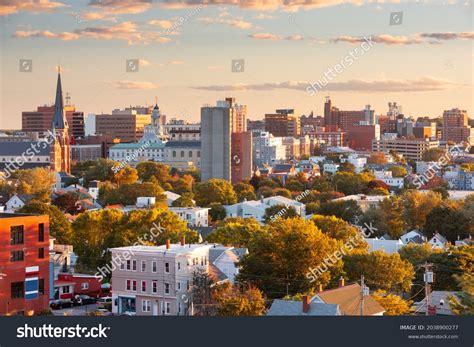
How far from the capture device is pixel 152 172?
59.2 metres

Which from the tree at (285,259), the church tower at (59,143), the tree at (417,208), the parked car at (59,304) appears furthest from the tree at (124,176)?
the tree at (285,259)

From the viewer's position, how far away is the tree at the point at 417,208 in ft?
121

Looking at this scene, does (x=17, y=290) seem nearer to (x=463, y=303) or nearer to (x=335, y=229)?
(x=463, y=303)

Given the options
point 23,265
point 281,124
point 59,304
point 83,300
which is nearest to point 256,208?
point 83,300

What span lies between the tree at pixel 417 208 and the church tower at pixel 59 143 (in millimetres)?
31456

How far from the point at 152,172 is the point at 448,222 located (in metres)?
28.4

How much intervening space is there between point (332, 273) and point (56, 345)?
10.3 m

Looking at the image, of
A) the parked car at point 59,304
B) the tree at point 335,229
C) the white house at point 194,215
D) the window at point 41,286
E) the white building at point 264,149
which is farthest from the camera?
the white building at point 264,149

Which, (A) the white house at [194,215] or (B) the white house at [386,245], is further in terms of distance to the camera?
(A) the white house at [194,215]

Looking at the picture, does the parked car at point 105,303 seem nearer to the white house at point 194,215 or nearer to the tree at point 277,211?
the tree at point 277,211

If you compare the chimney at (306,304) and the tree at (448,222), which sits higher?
the chimney at (306,304)

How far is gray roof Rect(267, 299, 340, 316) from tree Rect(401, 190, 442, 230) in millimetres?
21205

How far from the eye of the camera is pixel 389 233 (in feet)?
115

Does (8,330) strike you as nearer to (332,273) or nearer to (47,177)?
(332,273)
